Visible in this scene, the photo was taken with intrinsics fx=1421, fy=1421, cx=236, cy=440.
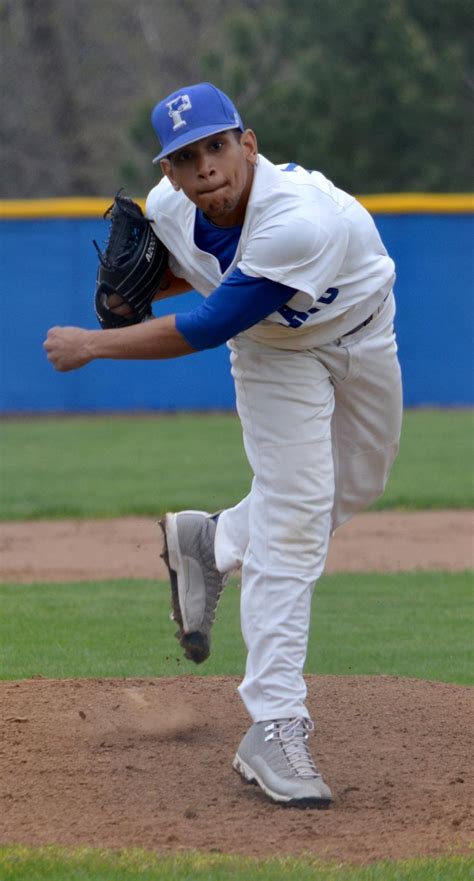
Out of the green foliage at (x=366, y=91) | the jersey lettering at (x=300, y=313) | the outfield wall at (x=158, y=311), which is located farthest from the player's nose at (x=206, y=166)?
the green foliage at (x=366, y=91)

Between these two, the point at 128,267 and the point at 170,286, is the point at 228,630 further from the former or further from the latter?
the point at 128,267

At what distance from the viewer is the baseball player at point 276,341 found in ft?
11.2

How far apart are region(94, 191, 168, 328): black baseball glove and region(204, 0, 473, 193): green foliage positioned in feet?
46.8

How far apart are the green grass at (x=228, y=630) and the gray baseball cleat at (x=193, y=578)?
0.83 metres

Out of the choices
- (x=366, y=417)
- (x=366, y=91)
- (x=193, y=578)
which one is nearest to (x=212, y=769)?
(x=193, y=578)

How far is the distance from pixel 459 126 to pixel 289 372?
15.8 m

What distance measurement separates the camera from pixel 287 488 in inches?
142

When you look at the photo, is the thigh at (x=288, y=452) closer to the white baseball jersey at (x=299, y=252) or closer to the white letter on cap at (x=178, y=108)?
the white baseball jersey at (x=299, y=252)

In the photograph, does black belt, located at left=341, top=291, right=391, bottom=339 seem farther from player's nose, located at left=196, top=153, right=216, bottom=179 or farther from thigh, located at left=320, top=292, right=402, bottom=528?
player's nose, located at left=196, top=153, right=216, bottom=179

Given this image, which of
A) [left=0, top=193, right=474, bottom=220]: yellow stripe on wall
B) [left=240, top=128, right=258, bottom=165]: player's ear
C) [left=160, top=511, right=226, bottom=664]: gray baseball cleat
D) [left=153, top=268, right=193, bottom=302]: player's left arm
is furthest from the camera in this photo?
[left=0, top=193, right=474, bottom=220]: yellow stripe on wall

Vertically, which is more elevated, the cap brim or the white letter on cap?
the white letter on cap

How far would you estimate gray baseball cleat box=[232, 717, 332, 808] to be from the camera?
3529 millimetres

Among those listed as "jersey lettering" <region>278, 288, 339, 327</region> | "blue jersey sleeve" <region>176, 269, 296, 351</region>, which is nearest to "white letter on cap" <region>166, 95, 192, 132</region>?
"blue jersey sleeve" <region>176, 269, 296, 351</region>

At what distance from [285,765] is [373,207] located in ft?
42.2
